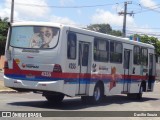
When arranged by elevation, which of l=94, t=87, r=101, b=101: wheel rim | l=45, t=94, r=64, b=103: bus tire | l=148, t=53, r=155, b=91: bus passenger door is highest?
l=148, t=53, r=155, b=91: bus passenger door

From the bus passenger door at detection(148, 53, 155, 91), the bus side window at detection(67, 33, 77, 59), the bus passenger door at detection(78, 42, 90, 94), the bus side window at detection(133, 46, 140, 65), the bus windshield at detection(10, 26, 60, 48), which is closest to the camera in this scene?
the bus windshield at detection(10, 26, 60, 48)

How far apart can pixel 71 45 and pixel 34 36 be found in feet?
4.72

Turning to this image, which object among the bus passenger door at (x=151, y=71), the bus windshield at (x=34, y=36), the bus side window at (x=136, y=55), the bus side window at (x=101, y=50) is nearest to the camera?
the bus windshield at (x=34, y=36)

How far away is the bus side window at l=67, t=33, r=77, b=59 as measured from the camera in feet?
55.7

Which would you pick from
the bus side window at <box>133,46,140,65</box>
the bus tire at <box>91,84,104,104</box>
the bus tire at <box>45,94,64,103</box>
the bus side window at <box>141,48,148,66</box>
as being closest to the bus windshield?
the bus tire at <box>45,94,64,103</box>

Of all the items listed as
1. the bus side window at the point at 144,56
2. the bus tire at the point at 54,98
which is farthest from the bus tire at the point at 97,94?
the bus side window at the point at 144,56

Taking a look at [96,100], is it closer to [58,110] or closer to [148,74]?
[58,110]

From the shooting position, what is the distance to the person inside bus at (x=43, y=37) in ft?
54.9

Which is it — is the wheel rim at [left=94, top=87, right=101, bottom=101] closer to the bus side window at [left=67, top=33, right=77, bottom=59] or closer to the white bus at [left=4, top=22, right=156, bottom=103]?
the white bus at [left=4, top=22, right=156, bottom=103]

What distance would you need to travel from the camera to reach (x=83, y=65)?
59.6ft

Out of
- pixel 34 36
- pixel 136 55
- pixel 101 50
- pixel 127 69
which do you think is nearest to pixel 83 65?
pixel 101 50

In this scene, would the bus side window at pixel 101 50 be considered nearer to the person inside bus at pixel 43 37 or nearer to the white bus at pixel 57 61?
the white bus at pixel 57 61

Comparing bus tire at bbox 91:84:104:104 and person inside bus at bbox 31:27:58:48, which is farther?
bus tire at bbox 91:84:104:104

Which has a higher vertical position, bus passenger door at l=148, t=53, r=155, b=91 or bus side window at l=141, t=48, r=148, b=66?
bus side window at l=141, t=48, r=148, b=66
